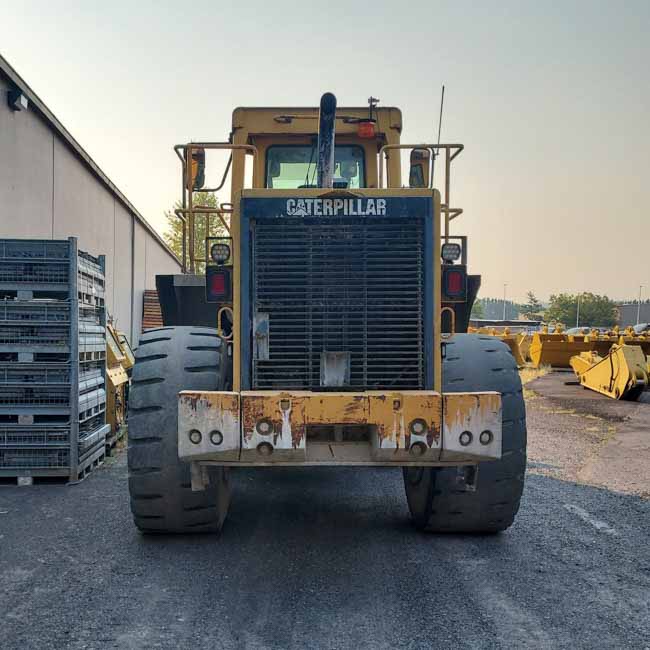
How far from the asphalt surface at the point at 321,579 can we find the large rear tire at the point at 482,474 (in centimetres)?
19

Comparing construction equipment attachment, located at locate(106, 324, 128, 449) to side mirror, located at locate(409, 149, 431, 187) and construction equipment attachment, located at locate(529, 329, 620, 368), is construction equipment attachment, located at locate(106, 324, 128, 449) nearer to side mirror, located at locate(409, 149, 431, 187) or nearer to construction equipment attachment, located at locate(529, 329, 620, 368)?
side mirror, located at locate(409, 149, 431, 187)

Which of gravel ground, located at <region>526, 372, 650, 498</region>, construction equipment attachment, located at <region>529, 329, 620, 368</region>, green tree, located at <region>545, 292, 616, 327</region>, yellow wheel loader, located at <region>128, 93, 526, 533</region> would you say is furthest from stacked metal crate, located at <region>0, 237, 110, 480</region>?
green tree, located at <region>545, 292, 616, 327</region>

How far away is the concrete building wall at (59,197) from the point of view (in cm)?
1162

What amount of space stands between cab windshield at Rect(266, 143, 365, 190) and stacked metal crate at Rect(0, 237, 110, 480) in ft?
7.15

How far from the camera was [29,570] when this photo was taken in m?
4.47

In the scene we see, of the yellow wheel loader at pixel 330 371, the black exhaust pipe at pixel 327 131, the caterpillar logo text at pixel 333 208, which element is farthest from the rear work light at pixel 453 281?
the black exhaust pipe at pixel 327 131

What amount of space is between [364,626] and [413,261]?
225cm

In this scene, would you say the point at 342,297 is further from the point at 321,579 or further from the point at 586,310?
the point at 586,310

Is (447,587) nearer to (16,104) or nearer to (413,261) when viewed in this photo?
(413,261)

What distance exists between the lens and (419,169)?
656 centimetres

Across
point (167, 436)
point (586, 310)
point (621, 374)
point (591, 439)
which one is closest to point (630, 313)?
point (586, 310)

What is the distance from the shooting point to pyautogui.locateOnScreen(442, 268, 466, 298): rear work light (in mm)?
4914

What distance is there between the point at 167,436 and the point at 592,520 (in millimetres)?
3465

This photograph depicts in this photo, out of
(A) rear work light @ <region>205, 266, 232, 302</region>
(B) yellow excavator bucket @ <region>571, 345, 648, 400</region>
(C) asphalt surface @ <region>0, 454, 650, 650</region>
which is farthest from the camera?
(B) yellow excavator bucket @ <region>571, 345, 648, 400</region>
